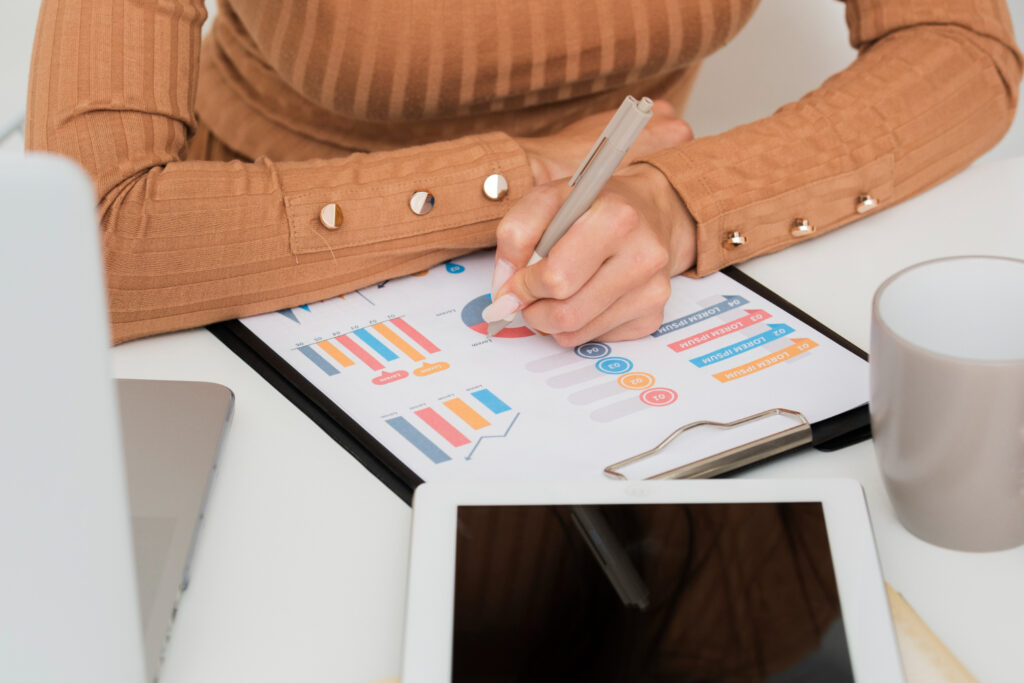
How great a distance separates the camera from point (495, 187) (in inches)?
27.0

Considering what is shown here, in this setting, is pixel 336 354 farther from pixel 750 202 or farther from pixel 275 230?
pixel 750 202

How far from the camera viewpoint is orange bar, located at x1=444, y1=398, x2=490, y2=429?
0.54 meters

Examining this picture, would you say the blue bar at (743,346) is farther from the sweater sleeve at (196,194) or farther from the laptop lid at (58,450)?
the laptop lid at (58,450)

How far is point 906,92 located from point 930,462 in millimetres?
445

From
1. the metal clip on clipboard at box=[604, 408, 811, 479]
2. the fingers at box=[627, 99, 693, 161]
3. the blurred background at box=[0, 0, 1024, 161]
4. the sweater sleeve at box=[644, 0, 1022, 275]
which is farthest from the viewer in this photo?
the blurred background at box=[0, 0, 1024, 161]

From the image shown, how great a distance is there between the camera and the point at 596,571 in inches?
16.1

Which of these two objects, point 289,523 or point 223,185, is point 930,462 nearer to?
point 289,523

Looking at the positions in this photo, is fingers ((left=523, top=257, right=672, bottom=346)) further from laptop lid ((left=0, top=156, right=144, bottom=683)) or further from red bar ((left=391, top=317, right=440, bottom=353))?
laptop lid ((left=0, top=156, right=144, bottom=683))

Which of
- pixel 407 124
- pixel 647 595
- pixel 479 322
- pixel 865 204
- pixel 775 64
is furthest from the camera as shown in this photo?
pixel 775 64

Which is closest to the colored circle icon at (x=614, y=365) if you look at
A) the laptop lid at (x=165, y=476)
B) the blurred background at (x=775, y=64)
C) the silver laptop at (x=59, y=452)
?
the laptop lid at (x=165, y=476)

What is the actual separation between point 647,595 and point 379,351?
0.85ft

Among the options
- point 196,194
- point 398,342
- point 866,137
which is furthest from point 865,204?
point 196,194

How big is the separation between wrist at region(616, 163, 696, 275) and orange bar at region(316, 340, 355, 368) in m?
0.22

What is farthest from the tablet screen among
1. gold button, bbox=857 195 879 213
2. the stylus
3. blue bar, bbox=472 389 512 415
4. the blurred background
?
the blurred background
